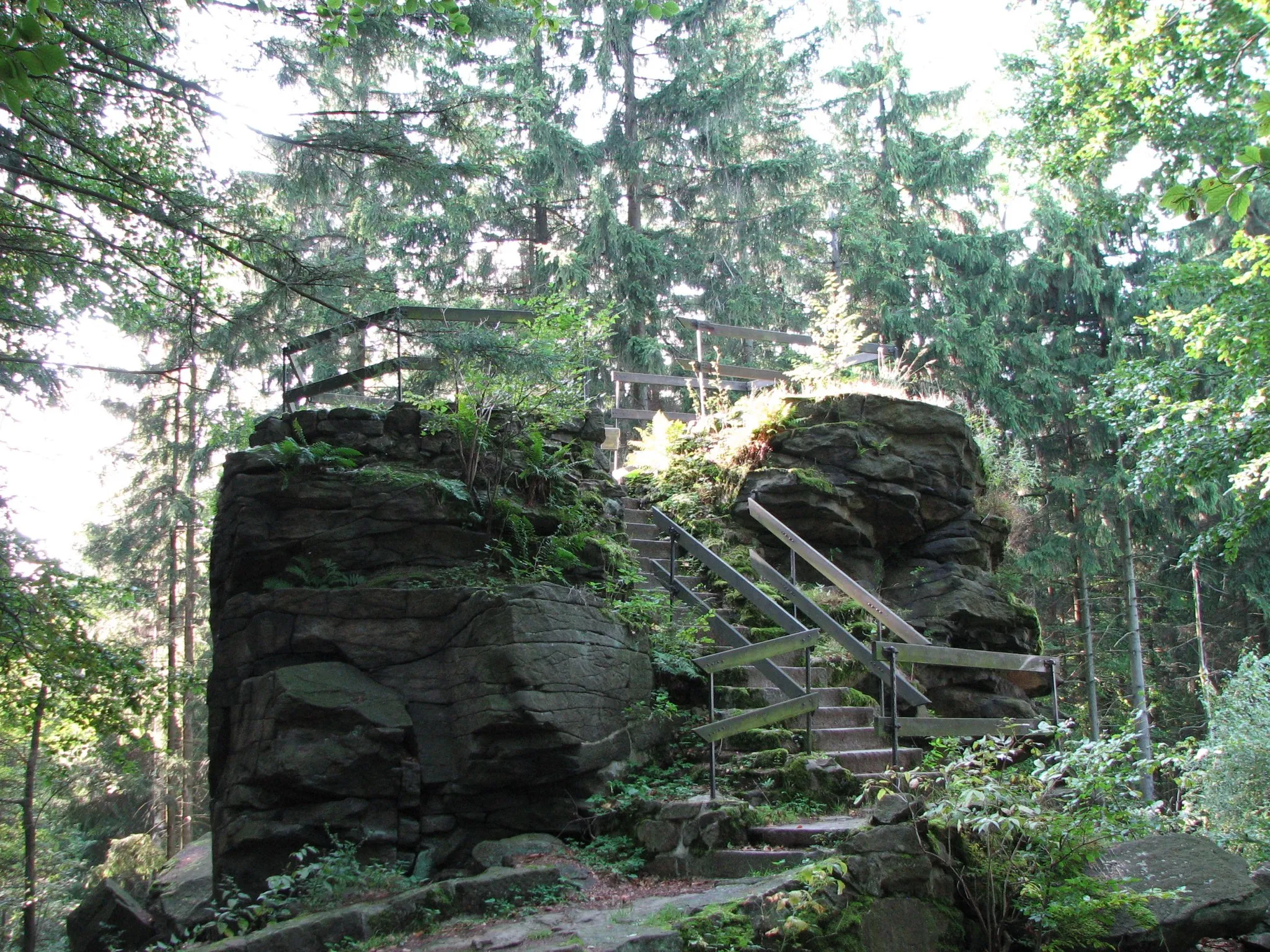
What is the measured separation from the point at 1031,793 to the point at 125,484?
21.3m

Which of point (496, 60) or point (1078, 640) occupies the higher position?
point (496, 60)

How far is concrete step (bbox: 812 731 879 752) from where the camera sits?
285 inches

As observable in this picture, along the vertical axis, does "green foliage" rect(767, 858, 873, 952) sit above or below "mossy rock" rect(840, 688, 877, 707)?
below

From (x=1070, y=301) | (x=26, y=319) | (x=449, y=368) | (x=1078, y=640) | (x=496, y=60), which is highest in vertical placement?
(x=496, y=60)

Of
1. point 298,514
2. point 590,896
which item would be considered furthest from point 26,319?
point 590,896

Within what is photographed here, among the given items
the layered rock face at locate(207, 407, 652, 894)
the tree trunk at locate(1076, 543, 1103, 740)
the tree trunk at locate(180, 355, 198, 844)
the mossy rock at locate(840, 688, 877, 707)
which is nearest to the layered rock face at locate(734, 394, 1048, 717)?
the mossy rock at locate(840, 688, 877, 707)

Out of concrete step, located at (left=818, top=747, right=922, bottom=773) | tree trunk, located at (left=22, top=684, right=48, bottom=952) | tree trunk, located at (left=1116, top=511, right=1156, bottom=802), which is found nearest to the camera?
concrete step, located at (left=818, top=747, right=922, bottom=773)

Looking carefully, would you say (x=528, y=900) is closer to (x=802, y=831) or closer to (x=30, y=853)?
(x=802, y=831)

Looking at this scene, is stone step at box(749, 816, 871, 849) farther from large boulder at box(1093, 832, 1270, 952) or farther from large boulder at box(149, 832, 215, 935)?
large boulder at box(149, 832, 215, 935)

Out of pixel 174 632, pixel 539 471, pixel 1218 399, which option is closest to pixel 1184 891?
pixel 539 471

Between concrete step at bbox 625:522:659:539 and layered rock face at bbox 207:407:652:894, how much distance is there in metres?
2.86

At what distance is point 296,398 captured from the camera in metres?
9.95

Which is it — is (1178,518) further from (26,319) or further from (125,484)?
(125,484)

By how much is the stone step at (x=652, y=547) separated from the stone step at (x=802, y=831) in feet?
15.3
